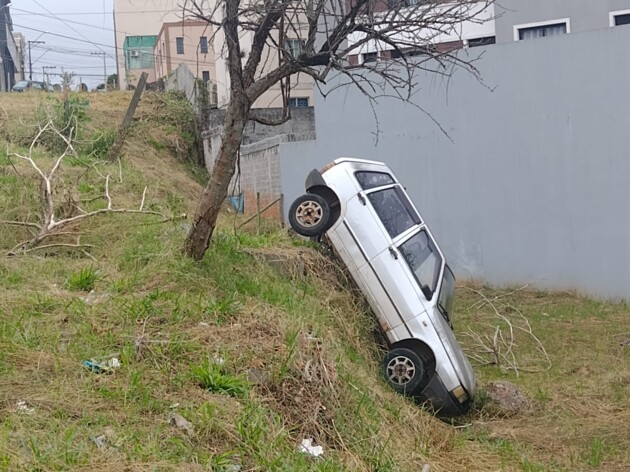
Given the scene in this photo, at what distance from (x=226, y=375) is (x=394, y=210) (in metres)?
3.30

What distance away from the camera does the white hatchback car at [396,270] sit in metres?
6.02

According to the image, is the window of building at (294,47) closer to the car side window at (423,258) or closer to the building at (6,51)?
the car side window at (423,258)

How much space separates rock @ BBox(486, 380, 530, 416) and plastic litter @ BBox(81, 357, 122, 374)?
11.9ft

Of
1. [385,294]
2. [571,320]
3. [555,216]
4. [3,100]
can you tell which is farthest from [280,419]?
[3,100]

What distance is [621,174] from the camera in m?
10.9

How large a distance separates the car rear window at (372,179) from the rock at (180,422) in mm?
3691

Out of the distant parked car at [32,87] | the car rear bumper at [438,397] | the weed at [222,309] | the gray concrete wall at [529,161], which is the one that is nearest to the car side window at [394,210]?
the car rear bumper at [438,397]

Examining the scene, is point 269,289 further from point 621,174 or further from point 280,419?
point 621,174

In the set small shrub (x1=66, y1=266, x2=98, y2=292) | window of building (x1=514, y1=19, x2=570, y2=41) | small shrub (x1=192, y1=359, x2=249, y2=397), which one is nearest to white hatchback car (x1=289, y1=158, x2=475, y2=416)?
small shrub (x1=66, y1=266, x2=98, y2=292)

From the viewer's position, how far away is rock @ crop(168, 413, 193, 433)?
3635mm

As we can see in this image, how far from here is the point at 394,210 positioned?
23.1ft

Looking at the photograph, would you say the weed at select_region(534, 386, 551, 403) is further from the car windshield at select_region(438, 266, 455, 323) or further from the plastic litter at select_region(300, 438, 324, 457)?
the plastic litter at select_region(300, 438, 324, 457)

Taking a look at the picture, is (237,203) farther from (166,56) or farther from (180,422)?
(166,56)

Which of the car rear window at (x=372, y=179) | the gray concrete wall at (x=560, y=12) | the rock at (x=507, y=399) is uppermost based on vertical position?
the gray concrete wall at (x=560, y=12)
